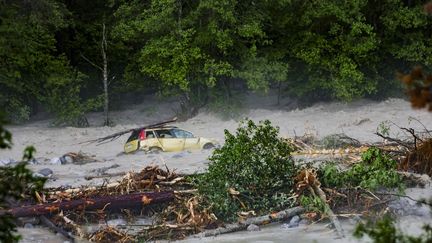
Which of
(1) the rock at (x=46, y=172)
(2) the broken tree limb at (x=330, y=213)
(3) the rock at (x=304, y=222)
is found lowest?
(1) the rock at (x=46, y=172)

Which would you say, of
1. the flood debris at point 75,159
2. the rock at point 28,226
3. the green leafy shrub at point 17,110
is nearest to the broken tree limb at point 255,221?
the rock at point 28,226

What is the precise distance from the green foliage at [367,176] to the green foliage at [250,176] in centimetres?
63

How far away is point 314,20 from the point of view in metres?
28.8

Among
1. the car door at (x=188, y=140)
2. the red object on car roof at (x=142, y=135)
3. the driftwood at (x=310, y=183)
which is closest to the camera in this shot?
the driftwood at (x=310, y=183)

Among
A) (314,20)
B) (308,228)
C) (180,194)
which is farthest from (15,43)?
(308,228)

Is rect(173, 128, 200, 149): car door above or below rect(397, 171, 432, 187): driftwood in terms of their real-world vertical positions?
below

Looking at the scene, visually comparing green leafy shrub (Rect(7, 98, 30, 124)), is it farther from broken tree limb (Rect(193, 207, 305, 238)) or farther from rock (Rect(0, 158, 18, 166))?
broken tree limb (Rect(193, 207, 305, 238))

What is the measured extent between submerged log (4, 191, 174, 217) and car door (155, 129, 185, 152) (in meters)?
8.36

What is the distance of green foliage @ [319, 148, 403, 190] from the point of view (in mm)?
12539

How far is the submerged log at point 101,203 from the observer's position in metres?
11.9

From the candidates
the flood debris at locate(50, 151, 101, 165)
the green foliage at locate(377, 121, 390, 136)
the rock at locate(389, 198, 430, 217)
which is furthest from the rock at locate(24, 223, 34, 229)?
the green foliage at locate(377, 121, 390, 136)

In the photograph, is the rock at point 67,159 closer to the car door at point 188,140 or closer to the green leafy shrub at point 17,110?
the car door at point 188,140

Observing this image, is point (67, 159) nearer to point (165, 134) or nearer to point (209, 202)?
point (165, 134)

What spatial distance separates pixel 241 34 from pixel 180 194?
15.7m
